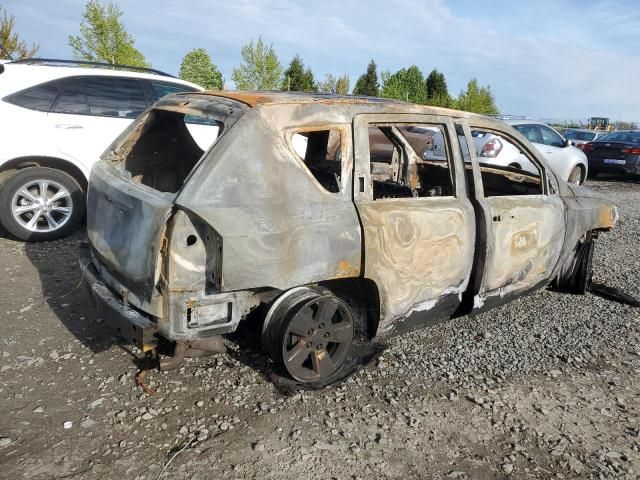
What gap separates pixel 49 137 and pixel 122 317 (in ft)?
12.2

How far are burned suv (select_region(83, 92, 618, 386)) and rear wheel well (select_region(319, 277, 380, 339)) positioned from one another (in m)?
0.01

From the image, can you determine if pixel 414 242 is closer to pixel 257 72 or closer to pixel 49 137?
pixel 49 137

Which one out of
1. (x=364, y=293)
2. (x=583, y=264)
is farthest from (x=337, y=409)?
(x=583, y=264)

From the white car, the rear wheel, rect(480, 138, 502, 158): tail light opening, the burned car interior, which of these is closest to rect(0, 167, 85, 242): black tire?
the burned car interior

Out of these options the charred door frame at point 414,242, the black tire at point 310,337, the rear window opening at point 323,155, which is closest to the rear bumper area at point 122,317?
the black tire at point 310,337

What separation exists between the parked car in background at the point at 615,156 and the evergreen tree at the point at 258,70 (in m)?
14.3

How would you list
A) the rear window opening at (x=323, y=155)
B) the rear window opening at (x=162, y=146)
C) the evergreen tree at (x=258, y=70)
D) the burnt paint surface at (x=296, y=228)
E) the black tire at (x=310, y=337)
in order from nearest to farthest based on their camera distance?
the burnt paint surface at (x=296, y=228), the black tire at (x=310, y=337), the rear window opening at (x=162, y=146), the rear window opening at (x=323, y=155), the evergreen tree at (x=258, y=70)

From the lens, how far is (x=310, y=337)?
10.4ft

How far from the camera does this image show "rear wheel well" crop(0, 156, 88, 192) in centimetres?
554

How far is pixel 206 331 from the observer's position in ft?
9.23

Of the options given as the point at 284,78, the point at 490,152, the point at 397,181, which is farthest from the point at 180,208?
the point at 284,78

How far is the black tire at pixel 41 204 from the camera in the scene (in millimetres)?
5520

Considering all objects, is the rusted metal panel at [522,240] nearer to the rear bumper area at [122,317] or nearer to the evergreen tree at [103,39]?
the rear bumper area at [122,317]

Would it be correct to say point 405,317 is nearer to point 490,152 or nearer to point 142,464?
point 142,464
